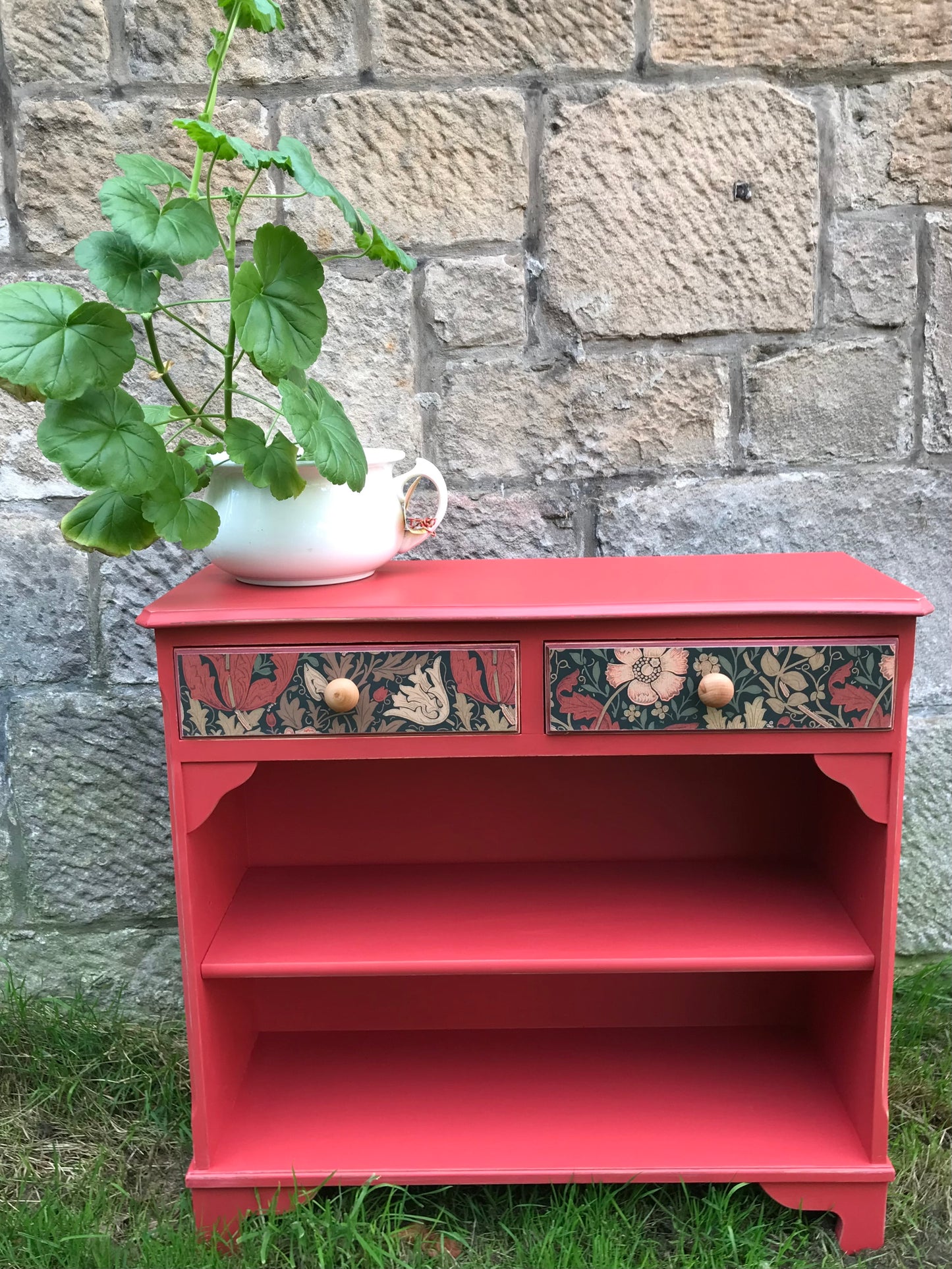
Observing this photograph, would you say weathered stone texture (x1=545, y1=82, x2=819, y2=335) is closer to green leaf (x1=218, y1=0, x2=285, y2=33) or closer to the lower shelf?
green leaf (x1=218, y1=0, x2=285, y2=33)

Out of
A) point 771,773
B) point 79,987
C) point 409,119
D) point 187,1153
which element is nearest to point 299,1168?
point 187,1153

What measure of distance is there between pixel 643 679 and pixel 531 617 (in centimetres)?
20

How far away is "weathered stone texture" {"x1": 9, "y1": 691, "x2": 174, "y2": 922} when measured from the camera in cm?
212

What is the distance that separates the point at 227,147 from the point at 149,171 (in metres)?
0.12

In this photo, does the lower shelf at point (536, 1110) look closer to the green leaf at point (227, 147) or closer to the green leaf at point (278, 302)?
the green leaf at point (278, 302)

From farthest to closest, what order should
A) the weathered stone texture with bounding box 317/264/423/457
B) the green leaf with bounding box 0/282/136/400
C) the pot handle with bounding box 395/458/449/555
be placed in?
the weathered stone texture with bounding box 317/264/423/457, the pot handle with bounding box 395/458/449/555, the green leaf with bounding box 0/282/136/400

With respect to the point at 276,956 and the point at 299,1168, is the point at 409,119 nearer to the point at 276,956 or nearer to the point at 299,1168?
the point at 276,956

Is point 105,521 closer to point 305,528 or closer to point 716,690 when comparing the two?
point 305,528

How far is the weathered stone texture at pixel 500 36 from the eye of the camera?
6.23ft

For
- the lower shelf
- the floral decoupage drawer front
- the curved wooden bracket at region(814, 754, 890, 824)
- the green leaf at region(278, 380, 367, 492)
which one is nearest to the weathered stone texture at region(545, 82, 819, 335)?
the green leaf at region(278, 380, 367, 492)

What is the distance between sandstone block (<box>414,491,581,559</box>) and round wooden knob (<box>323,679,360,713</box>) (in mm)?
646

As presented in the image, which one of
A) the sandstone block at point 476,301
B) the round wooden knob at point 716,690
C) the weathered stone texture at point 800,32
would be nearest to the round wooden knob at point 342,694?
the round wooden knob at point 716,690

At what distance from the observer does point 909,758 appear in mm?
2119

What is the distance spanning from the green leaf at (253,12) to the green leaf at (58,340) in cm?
53
